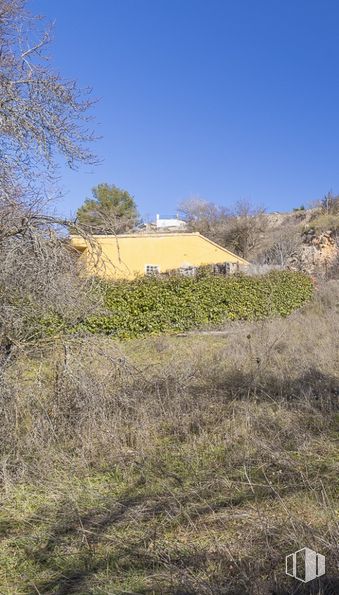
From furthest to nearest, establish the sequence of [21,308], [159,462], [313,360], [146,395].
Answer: [313,360], [146,395], [21,308], [159,462]

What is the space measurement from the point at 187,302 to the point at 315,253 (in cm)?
1746

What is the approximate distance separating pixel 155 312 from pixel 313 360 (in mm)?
6530

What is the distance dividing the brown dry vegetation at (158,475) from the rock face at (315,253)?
74.5 ft

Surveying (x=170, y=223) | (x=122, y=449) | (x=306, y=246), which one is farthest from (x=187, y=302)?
(x=170, y=223)

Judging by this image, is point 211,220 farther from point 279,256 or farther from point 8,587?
point 8,587

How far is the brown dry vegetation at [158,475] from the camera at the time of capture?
2.83m

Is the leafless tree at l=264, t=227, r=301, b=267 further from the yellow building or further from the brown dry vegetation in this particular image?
the brown dry vegetation

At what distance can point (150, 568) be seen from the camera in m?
2.87

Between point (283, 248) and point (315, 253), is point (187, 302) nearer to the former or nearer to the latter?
point (315, 253)

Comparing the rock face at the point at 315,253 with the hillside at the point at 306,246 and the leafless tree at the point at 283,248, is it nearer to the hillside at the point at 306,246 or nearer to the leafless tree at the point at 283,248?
the hillside at the point at 306,246

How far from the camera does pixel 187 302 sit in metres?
14.5

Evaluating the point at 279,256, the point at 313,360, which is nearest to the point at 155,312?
the point at 313,360

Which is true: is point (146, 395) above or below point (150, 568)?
above

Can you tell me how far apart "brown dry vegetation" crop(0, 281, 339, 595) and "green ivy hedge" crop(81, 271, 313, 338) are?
249 inches
